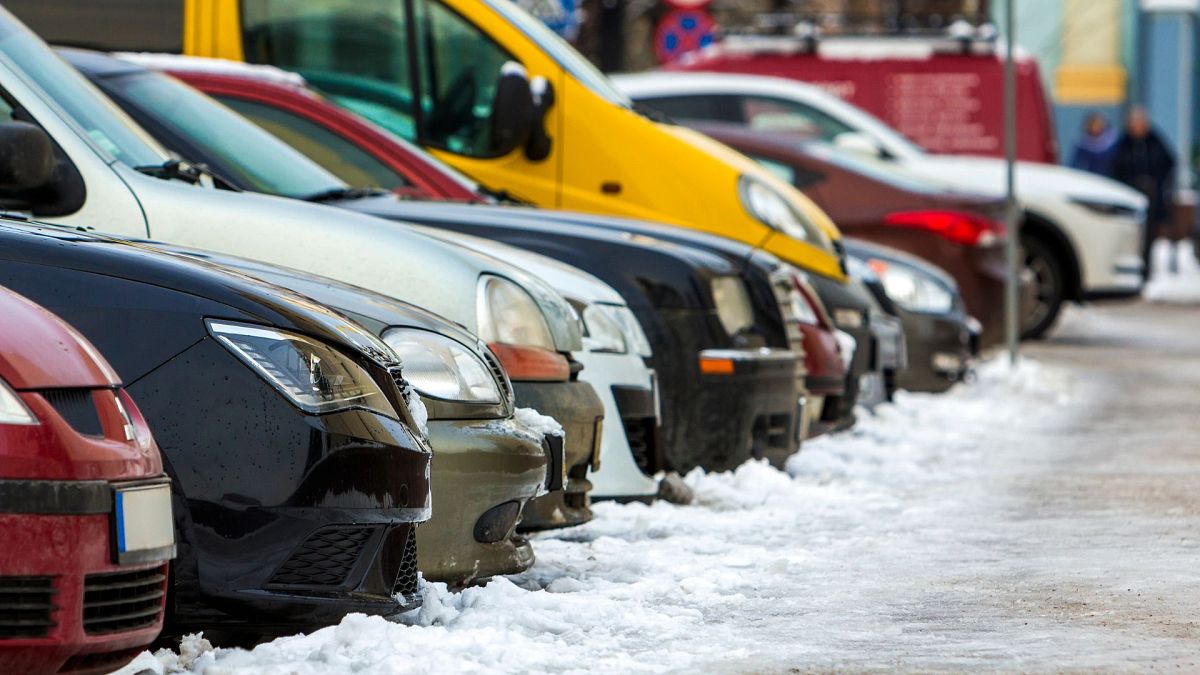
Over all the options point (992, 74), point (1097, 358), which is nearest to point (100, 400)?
point (1097, 358)

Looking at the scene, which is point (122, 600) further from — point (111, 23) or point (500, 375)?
point (111, 23)

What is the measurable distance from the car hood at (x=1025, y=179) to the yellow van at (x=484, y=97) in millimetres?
5137

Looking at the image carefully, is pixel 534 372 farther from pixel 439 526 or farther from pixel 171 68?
pixel 171 68

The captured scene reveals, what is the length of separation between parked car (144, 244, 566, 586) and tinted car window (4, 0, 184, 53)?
535cm

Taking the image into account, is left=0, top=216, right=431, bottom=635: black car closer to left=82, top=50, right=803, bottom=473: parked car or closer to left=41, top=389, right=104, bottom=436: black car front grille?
left=41, top=389, right=104, bottom=436: black car front grille

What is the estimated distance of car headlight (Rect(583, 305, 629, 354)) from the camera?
7.02 m

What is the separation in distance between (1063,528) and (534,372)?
2001 millimetres

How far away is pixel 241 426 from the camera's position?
455 cm

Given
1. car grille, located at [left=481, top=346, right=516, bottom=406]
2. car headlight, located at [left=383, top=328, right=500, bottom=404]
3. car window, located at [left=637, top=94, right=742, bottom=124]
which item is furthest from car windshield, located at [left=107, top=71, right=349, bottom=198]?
car window, located at [left=637, top=94, right=742, bottom=124]

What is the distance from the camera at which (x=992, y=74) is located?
2012 centimetres

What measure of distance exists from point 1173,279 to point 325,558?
25831 millimetres

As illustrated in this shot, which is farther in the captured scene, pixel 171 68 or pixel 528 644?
pixel 171 68

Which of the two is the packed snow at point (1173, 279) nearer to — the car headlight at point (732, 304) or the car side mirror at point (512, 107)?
the car side mirror at point (512, 107)

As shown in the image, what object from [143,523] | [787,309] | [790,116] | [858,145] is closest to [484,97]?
[787,309]
